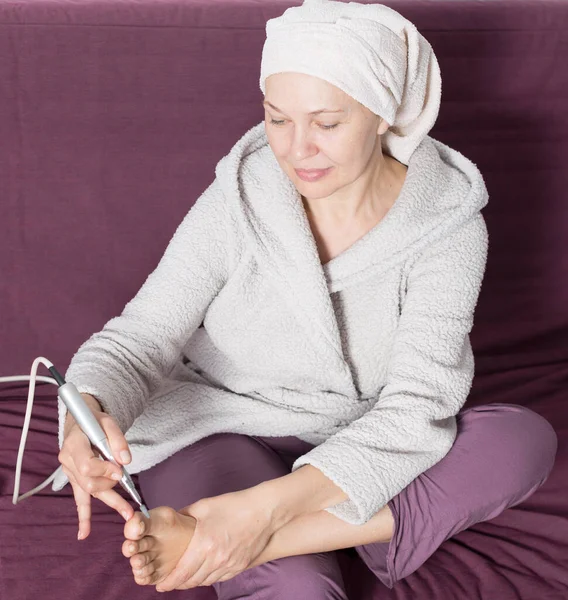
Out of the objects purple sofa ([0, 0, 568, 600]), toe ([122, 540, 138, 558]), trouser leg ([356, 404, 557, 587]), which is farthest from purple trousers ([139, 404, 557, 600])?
toe ([122, 540, 138, 558])

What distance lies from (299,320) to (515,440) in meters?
0.36

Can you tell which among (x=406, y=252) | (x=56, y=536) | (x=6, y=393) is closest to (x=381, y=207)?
(x=406, y=252)

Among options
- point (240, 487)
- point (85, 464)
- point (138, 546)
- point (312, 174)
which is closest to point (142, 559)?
point (138, 546)

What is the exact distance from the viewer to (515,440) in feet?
4.60

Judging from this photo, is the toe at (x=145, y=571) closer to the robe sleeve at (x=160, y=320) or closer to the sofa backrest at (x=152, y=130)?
the robe sleeve at (x=160, y=320)

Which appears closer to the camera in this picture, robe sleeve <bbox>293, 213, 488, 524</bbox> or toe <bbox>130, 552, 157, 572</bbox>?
toe <bbox>130, 552, 157, 572</bbox>

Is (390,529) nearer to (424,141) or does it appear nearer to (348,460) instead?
(348,460)

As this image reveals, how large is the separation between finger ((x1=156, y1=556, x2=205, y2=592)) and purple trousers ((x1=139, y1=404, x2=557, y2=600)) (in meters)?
0.12

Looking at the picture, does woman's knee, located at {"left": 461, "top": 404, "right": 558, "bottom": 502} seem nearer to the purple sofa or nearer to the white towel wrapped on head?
the purple sofa

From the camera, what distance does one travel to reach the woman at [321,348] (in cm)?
121

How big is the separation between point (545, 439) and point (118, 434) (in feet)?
2.24

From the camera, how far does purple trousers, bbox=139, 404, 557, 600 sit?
1256mm

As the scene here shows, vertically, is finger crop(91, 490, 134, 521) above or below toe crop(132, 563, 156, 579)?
above

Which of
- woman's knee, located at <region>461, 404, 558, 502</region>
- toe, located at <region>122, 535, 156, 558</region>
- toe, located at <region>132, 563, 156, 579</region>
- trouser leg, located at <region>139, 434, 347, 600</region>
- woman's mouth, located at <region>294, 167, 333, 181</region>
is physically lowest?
trouser leg, located at <region>139, 434, 347, 600</region>
